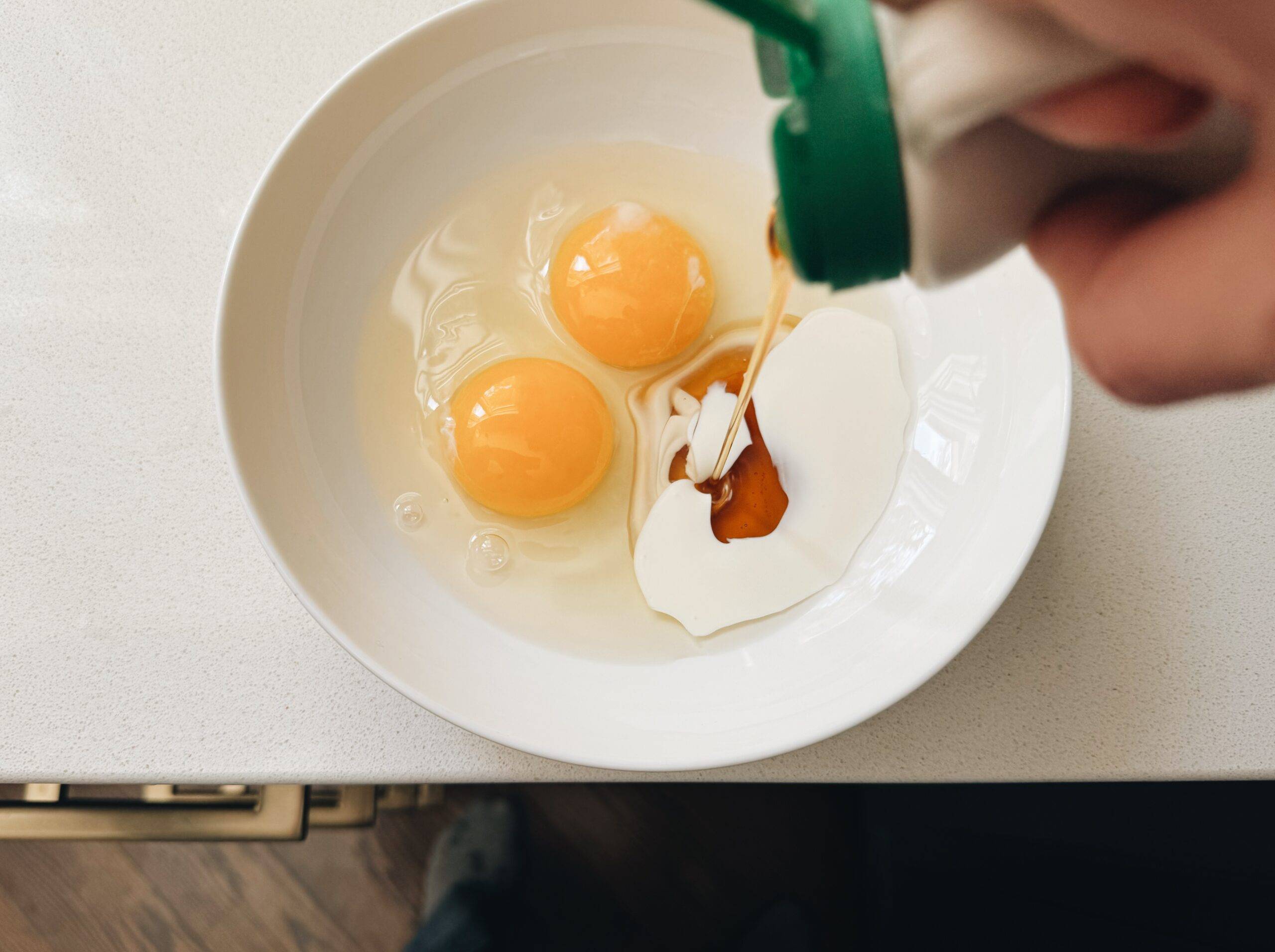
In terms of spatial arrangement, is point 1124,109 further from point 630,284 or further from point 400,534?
point 400,534

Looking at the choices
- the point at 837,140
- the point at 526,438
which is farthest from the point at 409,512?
the point at 837,140

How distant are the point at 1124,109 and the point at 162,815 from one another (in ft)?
3.89

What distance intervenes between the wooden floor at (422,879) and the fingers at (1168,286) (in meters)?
1.37

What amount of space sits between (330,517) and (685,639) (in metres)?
0.40

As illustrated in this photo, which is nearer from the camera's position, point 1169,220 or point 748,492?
point 1169,220

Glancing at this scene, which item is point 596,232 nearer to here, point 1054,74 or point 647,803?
point 1054,74

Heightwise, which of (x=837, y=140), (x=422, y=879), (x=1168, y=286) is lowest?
(x=422, y=879)

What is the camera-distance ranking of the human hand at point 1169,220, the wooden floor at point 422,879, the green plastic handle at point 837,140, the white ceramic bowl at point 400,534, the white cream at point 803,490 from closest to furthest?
the human hand at point 1169,220, the green plastic handle at point 837,140, the white ceramic bowl at point 400,534, the white cream at point 803,490, the wooden floor at point 422,879

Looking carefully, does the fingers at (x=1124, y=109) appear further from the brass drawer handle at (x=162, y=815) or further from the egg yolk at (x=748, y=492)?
the brass drawer handle at (x=162, y=815)

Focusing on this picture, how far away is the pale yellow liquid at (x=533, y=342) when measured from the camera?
900mm

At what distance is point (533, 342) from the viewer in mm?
1008

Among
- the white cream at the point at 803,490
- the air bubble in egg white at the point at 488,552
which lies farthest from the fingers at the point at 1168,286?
the air bubble in egg white at the point at 488,552

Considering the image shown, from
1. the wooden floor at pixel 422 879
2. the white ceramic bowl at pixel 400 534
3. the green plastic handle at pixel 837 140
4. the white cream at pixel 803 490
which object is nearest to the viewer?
the green plastic handle at pixel 837 140

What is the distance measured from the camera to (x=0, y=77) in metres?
0.92
